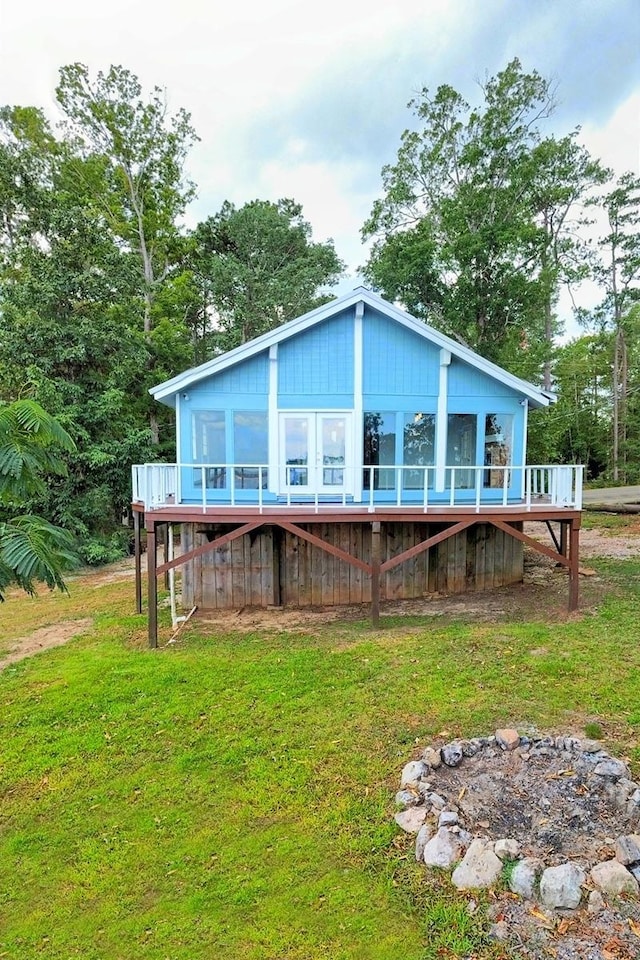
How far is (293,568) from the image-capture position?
1052 cm

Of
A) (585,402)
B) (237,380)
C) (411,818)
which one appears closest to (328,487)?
(237,380)

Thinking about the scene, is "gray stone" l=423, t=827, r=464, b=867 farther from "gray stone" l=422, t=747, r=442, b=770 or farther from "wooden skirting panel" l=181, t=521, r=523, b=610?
"wooden skirting panel" l=181, t=521, r=523, b=610

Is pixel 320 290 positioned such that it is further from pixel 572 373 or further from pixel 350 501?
pixel 350 501

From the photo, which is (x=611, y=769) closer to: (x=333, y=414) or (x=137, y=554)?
(x=333, y=414)

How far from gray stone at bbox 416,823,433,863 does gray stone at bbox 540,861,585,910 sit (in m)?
0.84

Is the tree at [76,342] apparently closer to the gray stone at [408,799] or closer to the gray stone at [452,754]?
the gray stone at [452,754]

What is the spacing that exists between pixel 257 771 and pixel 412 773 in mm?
1529

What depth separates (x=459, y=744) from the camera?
194 inches

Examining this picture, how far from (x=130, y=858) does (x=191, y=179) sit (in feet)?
94.0

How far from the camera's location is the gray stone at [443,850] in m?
3.67

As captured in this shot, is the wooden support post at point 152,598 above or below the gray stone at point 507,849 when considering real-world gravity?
above

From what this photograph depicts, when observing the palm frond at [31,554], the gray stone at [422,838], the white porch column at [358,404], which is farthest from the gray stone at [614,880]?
the white porch column at [358,404]

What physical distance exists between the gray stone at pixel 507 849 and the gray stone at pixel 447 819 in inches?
13.9

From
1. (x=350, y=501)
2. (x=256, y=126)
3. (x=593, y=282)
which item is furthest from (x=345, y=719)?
(x=593, y=282)
